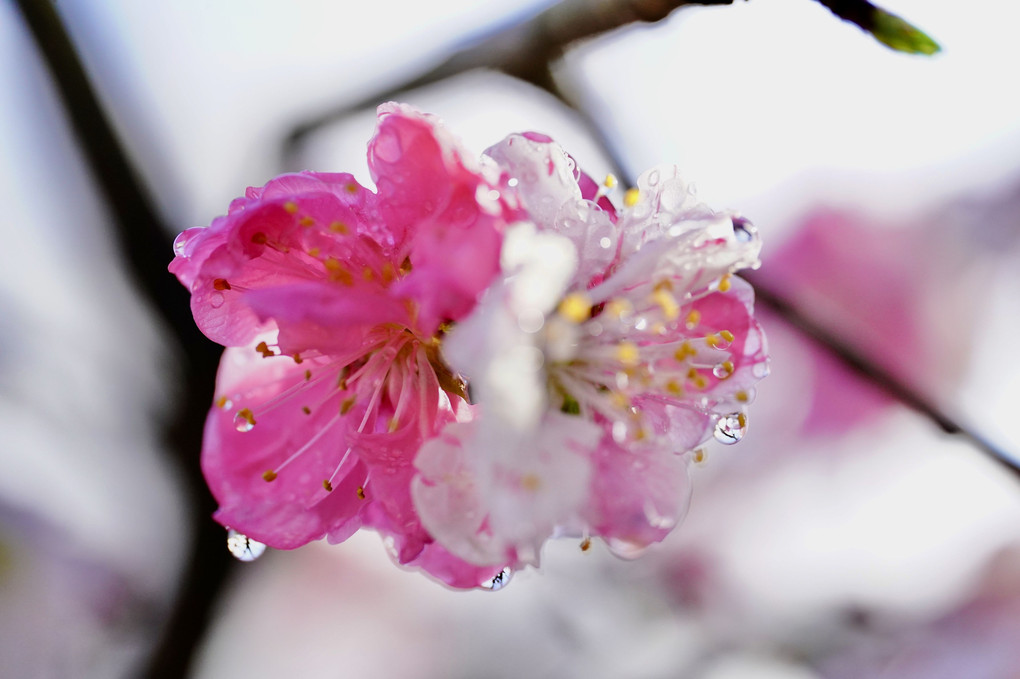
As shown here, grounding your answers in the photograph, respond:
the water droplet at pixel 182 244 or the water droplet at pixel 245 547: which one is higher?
the water droplet at pixel 182 244

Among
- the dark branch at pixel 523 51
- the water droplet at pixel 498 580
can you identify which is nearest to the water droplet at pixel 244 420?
the water droplet at pixel 498 580

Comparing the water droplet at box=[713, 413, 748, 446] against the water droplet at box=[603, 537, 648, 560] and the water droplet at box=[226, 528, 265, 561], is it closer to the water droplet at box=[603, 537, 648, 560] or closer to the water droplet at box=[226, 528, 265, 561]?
the water droplet at box=[603, 537, 648, 560]

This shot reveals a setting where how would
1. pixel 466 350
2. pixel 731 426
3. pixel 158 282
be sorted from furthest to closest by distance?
pixel 158 282 < pixel 731 426 < pixel 466 350

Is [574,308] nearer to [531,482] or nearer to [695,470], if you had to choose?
[531,482]

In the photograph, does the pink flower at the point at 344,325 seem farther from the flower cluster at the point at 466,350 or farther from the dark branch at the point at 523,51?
the dark branch at the point at 523,51

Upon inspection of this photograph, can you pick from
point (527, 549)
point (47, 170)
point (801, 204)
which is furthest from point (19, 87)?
point (801, 204)

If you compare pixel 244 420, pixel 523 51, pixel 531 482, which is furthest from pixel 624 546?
pixel 523 51
